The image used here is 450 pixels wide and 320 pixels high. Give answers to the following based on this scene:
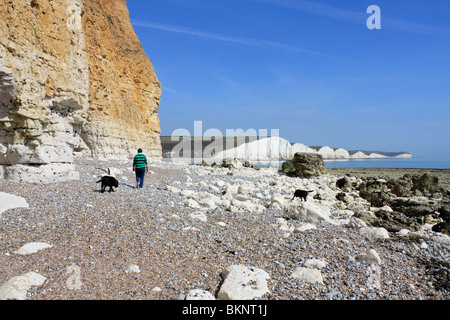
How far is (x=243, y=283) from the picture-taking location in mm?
4121

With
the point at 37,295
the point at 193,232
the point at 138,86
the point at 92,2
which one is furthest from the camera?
the point at 138,86

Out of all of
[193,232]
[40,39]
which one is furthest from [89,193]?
[40,39]

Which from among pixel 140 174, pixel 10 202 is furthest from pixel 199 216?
pixel 140 174

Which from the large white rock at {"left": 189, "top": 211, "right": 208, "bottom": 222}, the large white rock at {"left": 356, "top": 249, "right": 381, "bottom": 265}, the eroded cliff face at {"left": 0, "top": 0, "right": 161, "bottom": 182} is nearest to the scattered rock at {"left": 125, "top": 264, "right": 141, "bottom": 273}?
the large white rock at {"left": 189, "top": 211, "right": 208, "bottom": 222}

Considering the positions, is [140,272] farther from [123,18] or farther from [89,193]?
[123,18]

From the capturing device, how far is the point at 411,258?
5594 mm

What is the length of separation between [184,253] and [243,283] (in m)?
1.51

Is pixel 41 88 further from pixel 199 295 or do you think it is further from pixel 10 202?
pixel 199 295

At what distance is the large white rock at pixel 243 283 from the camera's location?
12.8ft

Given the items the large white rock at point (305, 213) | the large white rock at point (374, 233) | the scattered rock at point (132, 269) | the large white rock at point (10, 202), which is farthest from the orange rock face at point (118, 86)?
the large white rock at point (374, 233)

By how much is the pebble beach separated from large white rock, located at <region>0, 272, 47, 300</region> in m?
0.08

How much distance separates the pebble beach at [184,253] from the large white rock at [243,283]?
0.40 ft

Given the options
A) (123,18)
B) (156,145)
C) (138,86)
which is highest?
(123,18)

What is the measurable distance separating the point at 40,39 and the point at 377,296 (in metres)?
12.2
